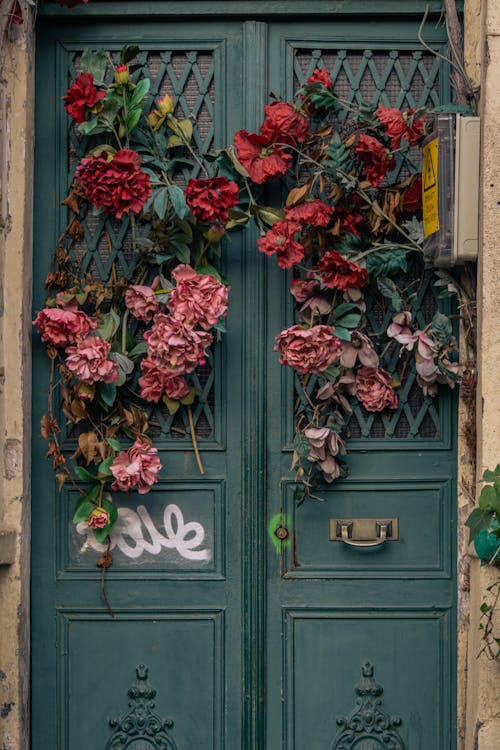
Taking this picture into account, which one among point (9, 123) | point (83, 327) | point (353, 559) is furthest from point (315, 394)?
point (9, 123)

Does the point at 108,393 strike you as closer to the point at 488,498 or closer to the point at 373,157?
the point at 373,157

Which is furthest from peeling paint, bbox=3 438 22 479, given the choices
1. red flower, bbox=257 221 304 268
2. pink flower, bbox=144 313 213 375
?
red flower, bbox=257 221 304 268

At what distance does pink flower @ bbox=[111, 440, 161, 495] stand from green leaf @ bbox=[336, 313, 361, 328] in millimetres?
862

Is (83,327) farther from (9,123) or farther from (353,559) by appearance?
(353,559)

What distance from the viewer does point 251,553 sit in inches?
154

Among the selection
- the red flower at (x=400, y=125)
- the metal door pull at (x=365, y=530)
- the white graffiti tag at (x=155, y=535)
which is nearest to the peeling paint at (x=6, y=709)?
the white graffiti tag at (x=155, y=535)

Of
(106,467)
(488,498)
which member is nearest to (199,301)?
(106,467)

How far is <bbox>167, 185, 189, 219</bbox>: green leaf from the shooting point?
3717 millimetres

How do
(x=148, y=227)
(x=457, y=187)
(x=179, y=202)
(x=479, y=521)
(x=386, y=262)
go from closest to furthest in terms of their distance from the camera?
1. (x=479, y=521)
2. (x=457, y=187)
3. (x=179, y=202)
4. (x=386, y=262)
5. (x=148, y=227)

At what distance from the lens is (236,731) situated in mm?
3898

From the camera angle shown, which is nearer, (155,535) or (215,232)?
(215,232)

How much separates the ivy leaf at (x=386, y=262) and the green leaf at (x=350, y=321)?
0.61 feet

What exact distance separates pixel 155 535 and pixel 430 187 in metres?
1.70

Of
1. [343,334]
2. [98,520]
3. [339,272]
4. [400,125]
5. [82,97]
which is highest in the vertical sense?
[82,97]
